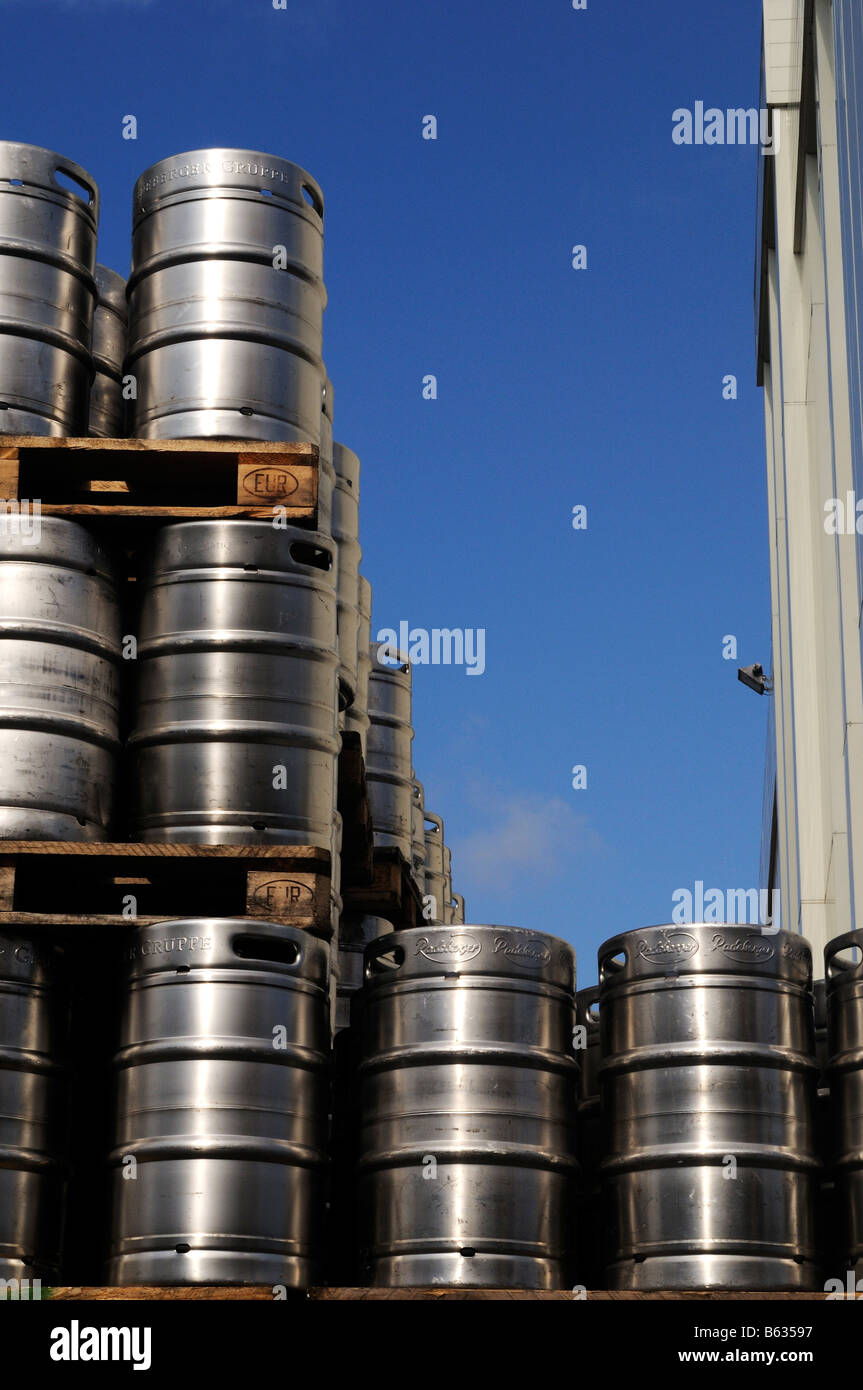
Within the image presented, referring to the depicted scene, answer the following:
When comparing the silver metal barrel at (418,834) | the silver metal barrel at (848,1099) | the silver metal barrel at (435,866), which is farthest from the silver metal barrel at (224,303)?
the silver metal barrel at (435,866)

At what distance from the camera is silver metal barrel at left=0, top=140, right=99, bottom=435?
6230mm

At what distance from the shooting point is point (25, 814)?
557cm

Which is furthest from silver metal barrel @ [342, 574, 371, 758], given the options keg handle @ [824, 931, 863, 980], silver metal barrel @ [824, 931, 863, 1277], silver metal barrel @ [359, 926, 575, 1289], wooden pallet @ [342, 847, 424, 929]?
silver metal barrel @ [824, 931, 863, 1277]

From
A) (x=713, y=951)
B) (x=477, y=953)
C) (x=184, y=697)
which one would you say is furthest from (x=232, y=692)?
(x=713, y=951)

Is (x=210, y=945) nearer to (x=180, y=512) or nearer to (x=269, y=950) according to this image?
(x=269, y=950)

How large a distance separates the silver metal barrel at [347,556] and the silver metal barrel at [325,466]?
794 millimetres

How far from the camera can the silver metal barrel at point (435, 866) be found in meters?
12.9

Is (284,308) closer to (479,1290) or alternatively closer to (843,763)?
(479,1290)

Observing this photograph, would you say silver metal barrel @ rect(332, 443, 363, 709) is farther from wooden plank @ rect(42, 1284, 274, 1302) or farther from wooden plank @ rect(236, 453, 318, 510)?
wooden plank @ rect(42, 1284, 274, 1302)

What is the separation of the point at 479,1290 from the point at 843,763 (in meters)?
6.97

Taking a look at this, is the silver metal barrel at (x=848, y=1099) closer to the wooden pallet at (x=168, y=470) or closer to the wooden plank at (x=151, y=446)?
the wooden pallet at (x=168, y=470)

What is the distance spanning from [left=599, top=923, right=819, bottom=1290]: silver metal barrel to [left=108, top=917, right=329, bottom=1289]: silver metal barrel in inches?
37.3
